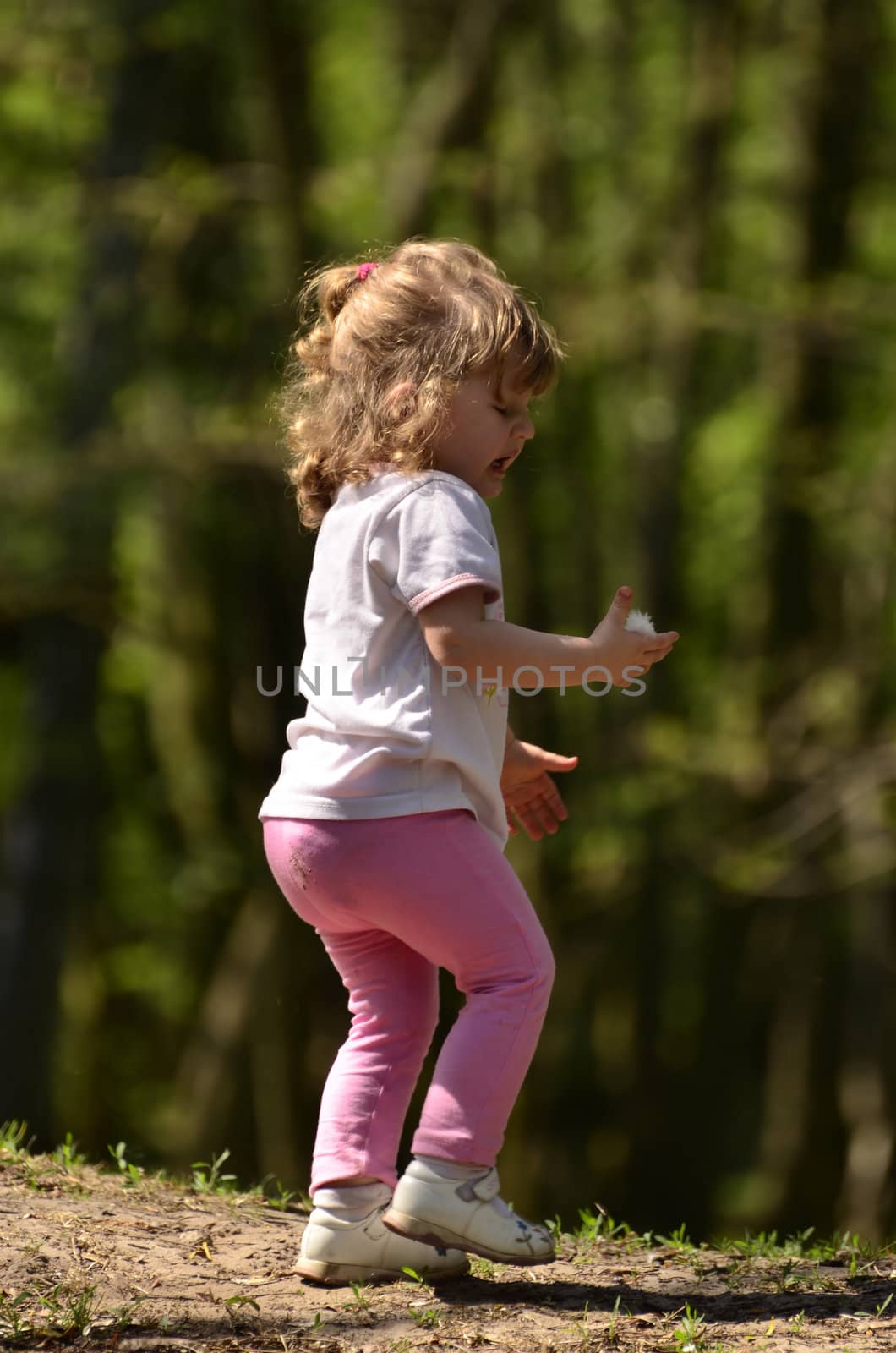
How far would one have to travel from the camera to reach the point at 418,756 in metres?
2.79

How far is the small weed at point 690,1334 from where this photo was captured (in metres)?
2.72

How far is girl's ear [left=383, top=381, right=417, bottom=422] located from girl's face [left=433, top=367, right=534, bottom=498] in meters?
0.07

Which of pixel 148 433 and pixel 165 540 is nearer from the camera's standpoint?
pixel 148 433

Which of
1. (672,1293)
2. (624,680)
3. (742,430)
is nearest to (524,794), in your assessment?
(624,680)

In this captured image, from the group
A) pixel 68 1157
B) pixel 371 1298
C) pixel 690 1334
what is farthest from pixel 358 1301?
pixel 68 1157

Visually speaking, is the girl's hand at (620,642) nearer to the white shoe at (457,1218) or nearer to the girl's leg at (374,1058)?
the girl's leg at (374,1058)

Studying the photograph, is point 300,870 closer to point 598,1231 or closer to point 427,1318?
point 427,1318

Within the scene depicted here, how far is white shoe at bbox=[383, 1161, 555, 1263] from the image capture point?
282 cm

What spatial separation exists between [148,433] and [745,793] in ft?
14.3

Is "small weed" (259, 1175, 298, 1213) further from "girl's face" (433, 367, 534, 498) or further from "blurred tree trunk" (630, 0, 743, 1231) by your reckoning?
"blurred tree trunk" (630, 0, 743, 1231)

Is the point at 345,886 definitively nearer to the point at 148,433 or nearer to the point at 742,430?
the point at 148,433

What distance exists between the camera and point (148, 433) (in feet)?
34.0

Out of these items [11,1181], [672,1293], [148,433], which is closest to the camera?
[672,1293]

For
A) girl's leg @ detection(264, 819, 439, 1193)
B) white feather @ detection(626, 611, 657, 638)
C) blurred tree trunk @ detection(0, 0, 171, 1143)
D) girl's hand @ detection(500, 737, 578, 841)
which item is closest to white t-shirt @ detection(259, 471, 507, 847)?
girl's leg @ detection(264, 819, 439, 1193)
